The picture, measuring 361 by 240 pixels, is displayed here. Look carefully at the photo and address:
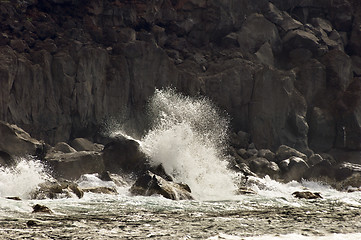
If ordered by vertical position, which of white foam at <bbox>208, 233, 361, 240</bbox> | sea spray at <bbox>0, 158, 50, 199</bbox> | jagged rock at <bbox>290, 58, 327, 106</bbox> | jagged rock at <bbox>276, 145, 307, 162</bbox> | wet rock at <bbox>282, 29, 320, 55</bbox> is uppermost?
wet rock at <bbox>282, 29, 320, 55</bbox>

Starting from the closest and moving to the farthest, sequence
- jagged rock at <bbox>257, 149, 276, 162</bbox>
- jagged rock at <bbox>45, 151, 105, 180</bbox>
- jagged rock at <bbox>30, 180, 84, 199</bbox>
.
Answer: jagged rock at <bbox>30, 180, 84, 199</bbox> < jagged rock at <bbox>45, 151, 105, 180</bbox> < jagged rock at <bbox>257, 149, 276, 162</bbox>

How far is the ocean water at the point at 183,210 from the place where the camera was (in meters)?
15.1

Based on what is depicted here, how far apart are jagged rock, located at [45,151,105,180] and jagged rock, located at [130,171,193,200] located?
707cm

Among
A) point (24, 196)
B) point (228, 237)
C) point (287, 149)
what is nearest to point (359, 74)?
point (287, 149)

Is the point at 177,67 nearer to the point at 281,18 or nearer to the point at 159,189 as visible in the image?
the point at 281,18

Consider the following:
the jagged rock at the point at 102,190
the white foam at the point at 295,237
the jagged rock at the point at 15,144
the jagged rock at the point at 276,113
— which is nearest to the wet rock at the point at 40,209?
the white foam at the point at 295,237

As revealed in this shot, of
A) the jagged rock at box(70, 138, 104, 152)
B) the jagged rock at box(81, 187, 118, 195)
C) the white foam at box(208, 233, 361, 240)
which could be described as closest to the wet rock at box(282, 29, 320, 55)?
the jagged rock at box(70, 138, 104, 152)

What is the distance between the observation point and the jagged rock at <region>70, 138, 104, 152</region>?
41.4 metres

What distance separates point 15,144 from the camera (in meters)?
35.2

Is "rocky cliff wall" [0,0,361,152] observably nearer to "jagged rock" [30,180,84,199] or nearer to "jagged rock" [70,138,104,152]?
"jagged rock" [70,138,104,152]

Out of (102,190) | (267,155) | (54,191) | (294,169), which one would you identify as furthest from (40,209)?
(267,155)

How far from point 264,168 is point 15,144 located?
1832cm

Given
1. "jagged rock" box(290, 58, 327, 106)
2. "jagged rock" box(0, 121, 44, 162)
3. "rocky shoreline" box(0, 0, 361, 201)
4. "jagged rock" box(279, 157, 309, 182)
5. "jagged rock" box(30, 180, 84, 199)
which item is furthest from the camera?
"jagged rock" box(290, 58, 327, 106)

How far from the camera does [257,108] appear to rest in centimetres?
4997
